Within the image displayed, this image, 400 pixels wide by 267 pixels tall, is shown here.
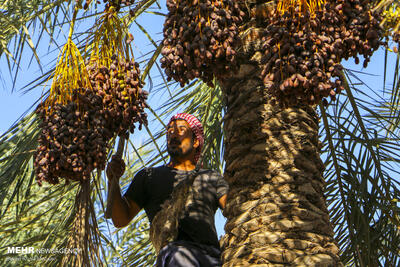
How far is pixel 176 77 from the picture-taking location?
87.2 inches

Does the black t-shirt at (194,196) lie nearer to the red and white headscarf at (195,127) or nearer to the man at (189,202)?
the man at (189,202)

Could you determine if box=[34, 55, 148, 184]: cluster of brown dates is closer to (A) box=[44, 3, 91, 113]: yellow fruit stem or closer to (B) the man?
(A) box=[44, 3, 91, 113]: yellow fruit stem

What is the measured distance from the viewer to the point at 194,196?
9.73ft

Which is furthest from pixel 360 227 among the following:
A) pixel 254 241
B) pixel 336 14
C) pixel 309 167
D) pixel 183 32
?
pixel 183 32

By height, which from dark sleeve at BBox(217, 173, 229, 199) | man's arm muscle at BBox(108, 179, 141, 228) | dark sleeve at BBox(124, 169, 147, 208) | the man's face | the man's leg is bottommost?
the man's leg

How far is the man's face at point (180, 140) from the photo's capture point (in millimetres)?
3383

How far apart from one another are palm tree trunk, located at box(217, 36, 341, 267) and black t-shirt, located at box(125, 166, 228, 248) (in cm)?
36

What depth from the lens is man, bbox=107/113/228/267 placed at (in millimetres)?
2764

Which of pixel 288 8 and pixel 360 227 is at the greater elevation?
pixel 288 8

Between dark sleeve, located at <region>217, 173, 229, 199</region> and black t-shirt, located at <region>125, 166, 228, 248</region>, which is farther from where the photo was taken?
dark sleeve, located at <region>217, 173, 229, 199</region>

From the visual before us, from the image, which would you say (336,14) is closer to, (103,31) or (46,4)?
(103,31)

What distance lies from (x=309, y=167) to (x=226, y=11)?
2.49ft

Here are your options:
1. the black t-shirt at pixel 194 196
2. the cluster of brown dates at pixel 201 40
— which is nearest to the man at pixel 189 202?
the black t-shirt at pixel 194 196

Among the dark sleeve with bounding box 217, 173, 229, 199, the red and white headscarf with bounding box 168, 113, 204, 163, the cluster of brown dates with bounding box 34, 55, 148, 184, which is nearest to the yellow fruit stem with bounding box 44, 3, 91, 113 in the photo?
the cluster of brown dates with bounding box 34, 55, 148, 184
